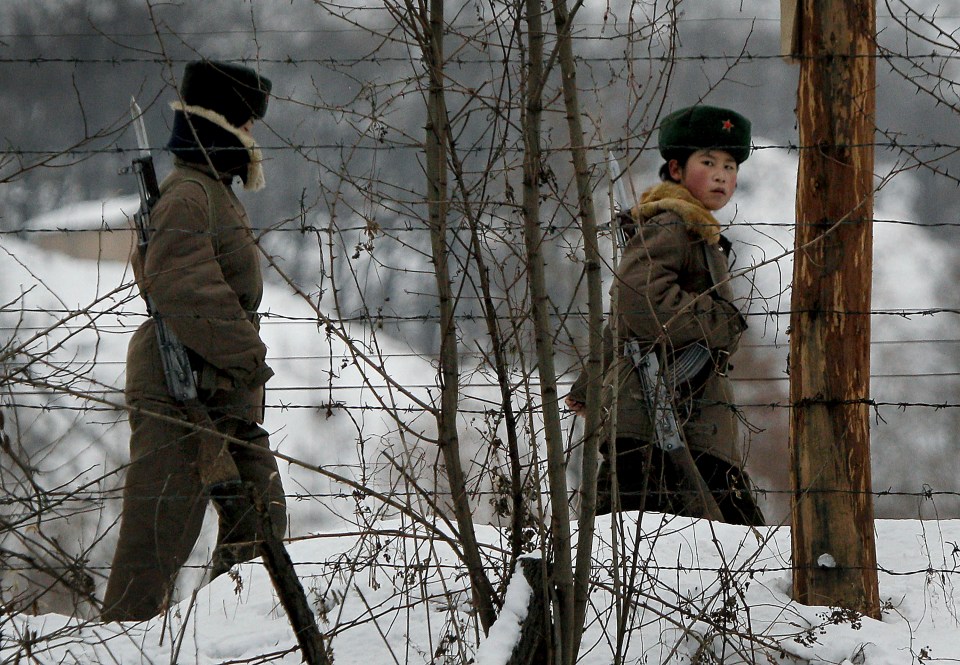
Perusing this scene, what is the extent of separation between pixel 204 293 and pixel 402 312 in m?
6.57

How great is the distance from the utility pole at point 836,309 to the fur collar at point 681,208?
407 millimetres

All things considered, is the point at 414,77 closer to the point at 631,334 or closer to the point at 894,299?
the point at 631,334

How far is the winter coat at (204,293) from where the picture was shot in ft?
12.0

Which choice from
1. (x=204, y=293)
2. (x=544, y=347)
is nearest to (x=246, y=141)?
(x=204, y=293)

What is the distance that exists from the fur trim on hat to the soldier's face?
1463mm

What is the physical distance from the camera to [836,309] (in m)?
3.52

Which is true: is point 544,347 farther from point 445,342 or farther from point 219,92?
point 219,92

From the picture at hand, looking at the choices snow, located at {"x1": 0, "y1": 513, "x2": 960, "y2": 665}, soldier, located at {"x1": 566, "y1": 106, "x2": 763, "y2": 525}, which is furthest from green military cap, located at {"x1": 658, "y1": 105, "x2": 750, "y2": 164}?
snow, located at {"x1": 0, "y1": 513, "x2": 960, "y2": 665}

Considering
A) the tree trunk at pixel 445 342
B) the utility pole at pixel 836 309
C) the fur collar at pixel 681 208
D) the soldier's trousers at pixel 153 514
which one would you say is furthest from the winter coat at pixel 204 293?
the utility pole at pixel 836 309

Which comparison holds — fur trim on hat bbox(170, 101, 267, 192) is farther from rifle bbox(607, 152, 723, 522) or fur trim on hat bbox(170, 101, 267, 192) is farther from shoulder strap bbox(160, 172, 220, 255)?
rifle bbox(607, 152, 723, 522)

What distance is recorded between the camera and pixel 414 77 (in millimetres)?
2627

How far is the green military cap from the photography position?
4043 mm

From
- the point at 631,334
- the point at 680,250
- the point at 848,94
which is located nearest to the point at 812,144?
the point at 848,94

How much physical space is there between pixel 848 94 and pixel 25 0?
37.8 ft
